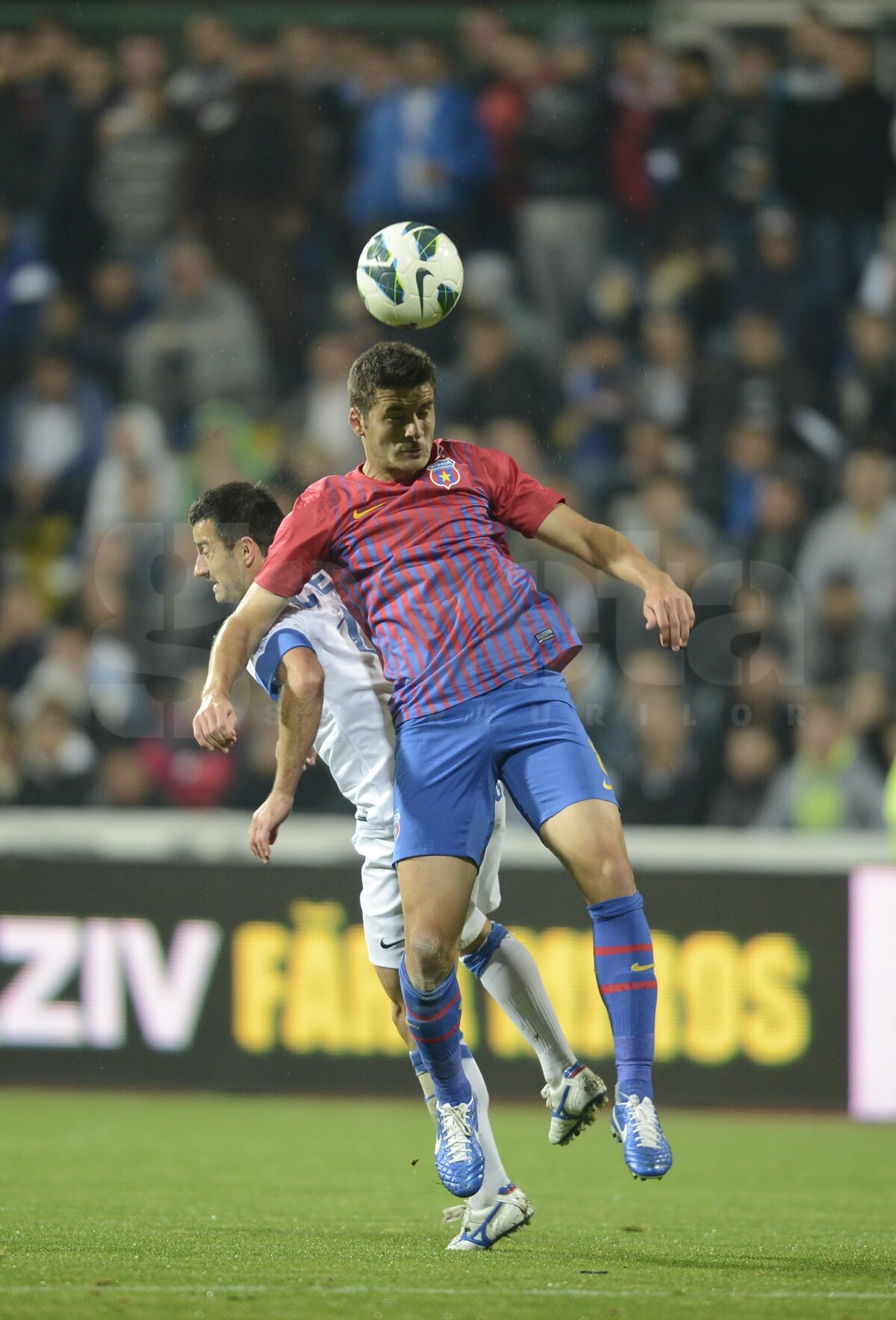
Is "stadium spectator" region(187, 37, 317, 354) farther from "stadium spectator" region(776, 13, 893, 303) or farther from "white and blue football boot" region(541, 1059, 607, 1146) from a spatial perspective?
"white and blue football boot" region(541, 1059, 607, 1146)

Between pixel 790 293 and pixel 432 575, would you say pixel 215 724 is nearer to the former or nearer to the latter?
Result: pixel 432 575

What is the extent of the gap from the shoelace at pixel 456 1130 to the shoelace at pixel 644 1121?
481mm

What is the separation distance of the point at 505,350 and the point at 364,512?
5.78m

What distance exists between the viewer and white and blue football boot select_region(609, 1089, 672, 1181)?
4.49 meters

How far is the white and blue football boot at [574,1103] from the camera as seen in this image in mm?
5027

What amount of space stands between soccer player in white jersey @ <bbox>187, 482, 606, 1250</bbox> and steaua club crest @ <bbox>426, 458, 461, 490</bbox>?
1.78ft

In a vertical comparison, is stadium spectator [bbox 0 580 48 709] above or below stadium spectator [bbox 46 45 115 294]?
below

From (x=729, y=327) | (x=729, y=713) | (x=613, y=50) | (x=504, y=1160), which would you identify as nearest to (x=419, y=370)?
(x=504, y=1160)

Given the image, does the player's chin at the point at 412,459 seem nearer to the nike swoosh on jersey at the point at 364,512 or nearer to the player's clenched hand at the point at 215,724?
the nike swoosh on jersey at the point at 364,512

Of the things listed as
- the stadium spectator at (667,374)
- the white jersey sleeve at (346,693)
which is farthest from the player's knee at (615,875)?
the stadium spectator at (667,374)

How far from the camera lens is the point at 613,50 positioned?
38.7 ft

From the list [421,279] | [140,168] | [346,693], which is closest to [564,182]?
[140,168]

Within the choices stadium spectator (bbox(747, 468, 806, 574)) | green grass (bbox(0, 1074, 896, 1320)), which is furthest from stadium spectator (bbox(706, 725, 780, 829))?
green grass (bbox(0, 1074, 896, 1320))

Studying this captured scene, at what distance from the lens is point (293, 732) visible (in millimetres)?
5242
